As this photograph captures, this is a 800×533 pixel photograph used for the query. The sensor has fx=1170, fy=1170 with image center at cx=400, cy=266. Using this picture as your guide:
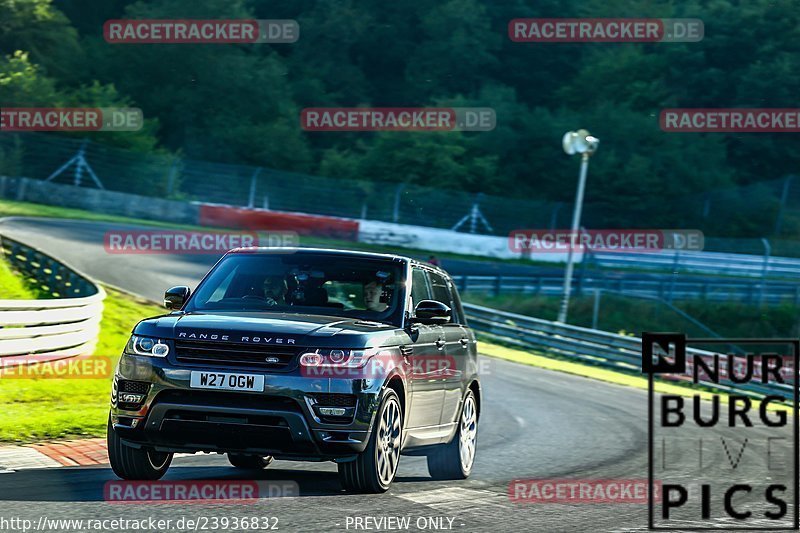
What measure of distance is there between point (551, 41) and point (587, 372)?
4390cm

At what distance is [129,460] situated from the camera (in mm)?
8258

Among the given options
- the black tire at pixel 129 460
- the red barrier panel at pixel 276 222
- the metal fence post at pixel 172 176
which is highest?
the metal fence post at pixel 172 176

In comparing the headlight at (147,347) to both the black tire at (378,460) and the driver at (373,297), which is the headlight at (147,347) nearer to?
the black tire at (378,460)

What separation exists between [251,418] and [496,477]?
11.6 feet

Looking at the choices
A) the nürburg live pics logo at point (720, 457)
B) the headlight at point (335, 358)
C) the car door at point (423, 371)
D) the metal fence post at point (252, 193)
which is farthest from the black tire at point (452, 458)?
the metal fence post at point (252, 193)

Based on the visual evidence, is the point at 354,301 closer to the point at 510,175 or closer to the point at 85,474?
the point at 85,474

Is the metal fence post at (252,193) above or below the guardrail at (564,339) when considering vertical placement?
above

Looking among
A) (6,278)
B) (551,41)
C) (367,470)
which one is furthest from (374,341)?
(551,41)

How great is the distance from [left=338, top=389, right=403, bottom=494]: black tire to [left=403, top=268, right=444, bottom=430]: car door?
0.40 meters

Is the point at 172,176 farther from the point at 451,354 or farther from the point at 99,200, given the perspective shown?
the point at 451,354

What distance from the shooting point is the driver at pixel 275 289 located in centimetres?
913

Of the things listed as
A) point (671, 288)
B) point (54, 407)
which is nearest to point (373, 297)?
point (54, 407)

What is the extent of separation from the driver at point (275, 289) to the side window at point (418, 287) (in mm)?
1038

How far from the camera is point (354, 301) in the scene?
9195 mm
